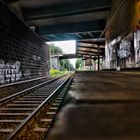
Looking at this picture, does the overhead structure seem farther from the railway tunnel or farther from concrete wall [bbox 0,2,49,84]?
concrete wall [bbox 0,2,49,84]

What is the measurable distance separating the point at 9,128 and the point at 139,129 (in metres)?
4.29

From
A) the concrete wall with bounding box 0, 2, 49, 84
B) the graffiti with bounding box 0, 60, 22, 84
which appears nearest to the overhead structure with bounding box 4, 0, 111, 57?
the concrete wall with bounding box 0, 2, 49, 84

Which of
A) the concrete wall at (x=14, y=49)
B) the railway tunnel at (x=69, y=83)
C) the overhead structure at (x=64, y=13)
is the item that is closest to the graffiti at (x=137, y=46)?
the railway tunnel at (x=69, y=83)

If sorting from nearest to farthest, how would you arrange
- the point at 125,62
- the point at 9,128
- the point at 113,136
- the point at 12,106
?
1. the point at 113,136
2. the point at 9,128
3. the point at 12,106
4. the point at 125,62

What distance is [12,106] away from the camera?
274 inches

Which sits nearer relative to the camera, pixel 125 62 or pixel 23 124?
pixel 23 124

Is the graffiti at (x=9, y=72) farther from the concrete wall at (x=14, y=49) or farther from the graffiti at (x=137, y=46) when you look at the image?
the graffiti at (x=137, y=46)

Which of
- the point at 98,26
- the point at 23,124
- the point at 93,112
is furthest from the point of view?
the point at 98,26

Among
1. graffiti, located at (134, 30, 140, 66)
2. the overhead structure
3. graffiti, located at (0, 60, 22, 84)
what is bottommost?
graffiti, located at (0, 60, 22, 84)

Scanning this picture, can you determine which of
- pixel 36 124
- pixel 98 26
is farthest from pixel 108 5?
pixel 36 124

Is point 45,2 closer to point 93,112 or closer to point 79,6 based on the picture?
point 79,6

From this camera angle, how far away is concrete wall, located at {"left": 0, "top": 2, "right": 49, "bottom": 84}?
40.1 feet

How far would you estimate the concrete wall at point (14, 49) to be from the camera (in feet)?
40.1

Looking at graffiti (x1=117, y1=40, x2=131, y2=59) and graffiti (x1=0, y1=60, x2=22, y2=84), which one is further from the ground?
graffiti (x1=117, y1=40, x2=131, y2=59)
